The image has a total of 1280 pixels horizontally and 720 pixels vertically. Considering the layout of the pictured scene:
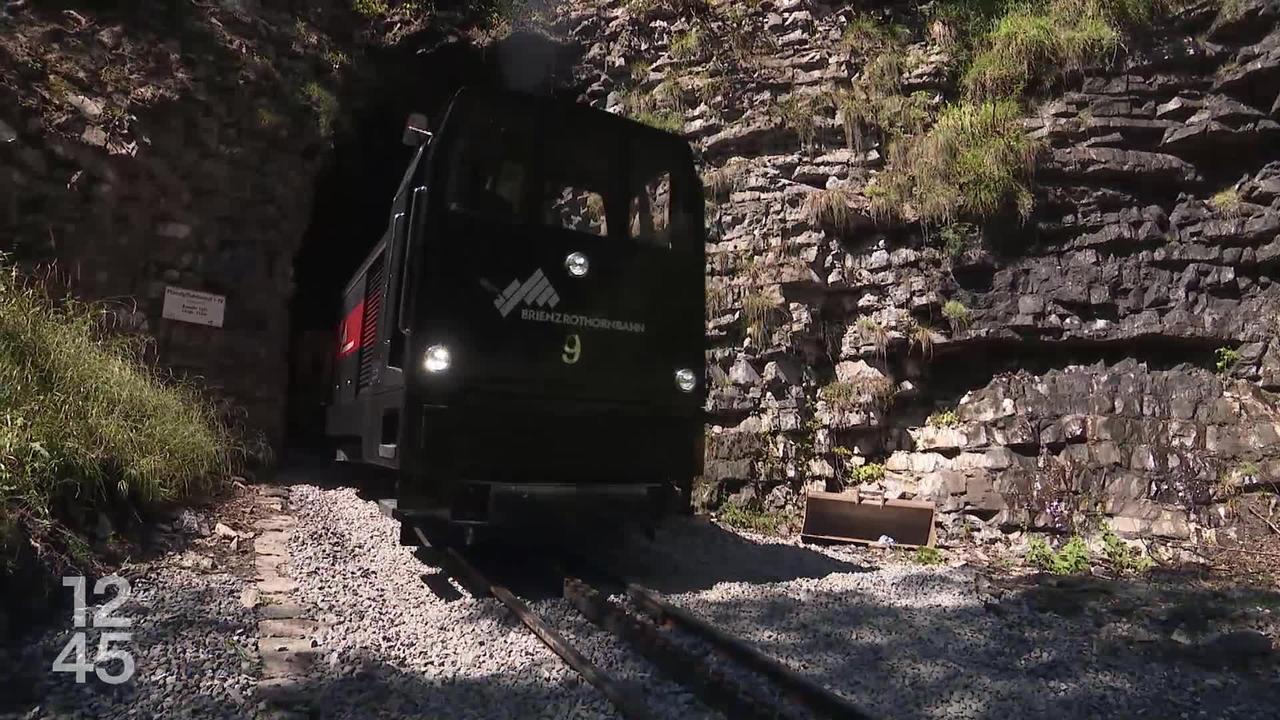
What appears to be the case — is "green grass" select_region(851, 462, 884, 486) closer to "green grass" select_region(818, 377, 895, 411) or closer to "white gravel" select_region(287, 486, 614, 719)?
"green grass" select_region(818, 377, 895, 411)

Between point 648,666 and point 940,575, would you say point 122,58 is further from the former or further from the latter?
point 940,575

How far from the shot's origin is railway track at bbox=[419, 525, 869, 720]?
129 inches

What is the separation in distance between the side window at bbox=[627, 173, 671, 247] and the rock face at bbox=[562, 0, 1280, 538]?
3111mm

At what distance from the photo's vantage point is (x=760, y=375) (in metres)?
8.72

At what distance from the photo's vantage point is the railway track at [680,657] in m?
3.27

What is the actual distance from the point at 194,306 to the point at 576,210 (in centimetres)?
601

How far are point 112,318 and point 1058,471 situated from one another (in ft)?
32.9

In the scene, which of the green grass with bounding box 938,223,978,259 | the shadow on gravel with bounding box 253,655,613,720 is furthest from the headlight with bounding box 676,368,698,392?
the green grass with bounding box 938,223,978,259

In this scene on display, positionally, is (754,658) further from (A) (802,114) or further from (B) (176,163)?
(B) (176,163)

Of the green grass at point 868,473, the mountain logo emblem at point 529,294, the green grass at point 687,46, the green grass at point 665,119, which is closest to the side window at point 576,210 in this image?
the mountain logo emblem at point 529,294

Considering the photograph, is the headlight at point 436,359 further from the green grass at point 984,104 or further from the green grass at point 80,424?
the green grass at point 984,104

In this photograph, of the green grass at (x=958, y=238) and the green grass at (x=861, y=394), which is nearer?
the green grass at (x=861, y=394)

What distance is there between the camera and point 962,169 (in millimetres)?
8453

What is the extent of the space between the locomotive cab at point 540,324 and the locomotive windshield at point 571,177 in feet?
0.03
